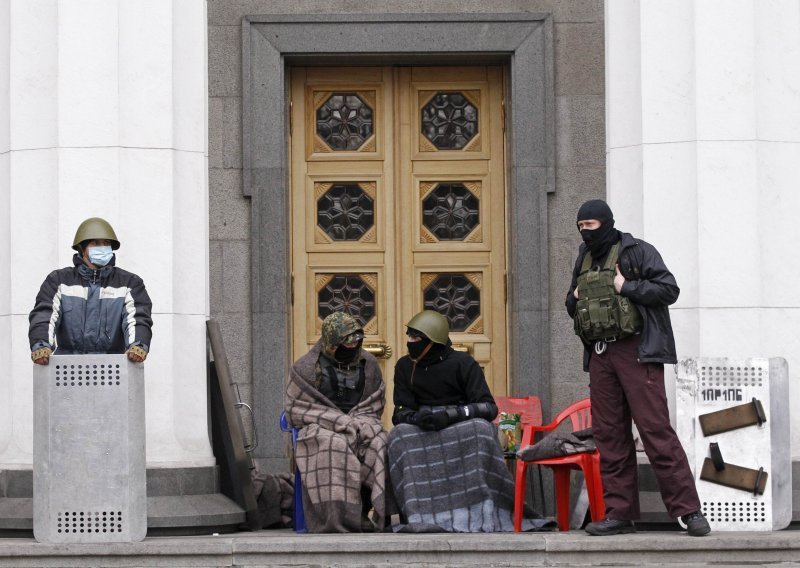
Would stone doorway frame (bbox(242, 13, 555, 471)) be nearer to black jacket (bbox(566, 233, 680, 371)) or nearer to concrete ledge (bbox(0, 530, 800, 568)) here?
black jacket (bbox(566, 233, 680, 371))

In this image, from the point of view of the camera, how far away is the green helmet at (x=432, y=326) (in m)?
10.3

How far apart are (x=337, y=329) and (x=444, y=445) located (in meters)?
0.98

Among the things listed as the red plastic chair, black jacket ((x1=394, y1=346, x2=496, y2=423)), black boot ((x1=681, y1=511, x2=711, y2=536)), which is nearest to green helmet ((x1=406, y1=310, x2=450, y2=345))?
black jacket ((x1=394, y1=346, x2=496, y2=423))

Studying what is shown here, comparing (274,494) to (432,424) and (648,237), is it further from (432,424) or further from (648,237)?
(648,237)

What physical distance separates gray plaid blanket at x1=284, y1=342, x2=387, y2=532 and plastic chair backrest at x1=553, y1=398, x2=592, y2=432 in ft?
3.98

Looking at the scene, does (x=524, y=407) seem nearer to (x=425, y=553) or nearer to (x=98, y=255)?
(x=425, y=553)

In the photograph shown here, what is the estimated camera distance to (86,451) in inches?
360

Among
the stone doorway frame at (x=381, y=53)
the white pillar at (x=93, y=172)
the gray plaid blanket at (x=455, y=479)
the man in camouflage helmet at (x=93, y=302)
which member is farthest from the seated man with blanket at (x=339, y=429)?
the man in camouflage helmet at (x=93, y=302)

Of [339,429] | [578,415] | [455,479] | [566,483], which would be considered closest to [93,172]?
[339,429]

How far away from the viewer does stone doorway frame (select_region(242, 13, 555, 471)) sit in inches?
451

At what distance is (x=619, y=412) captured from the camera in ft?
30.9

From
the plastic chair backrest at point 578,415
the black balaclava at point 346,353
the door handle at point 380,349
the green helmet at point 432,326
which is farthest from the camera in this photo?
the door handle at point 380,349

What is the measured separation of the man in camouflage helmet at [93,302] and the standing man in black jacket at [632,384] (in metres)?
2.53

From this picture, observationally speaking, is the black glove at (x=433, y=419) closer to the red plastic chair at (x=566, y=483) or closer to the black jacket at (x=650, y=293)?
the red plastic chair at (x=566, y=483)
